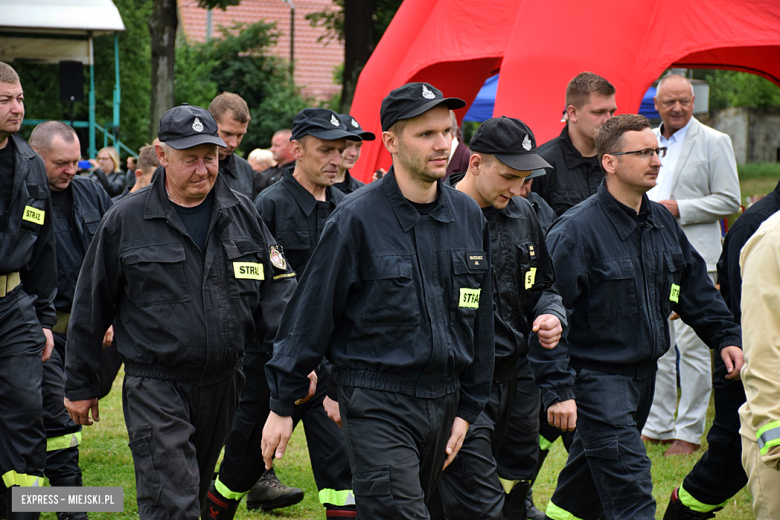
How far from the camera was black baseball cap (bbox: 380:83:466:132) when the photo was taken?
141 inches

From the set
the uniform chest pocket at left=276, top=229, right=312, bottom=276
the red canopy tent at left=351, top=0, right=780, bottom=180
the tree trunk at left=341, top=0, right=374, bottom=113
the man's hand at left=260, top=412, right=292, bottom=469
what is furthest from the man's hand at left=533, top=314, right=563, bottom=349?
the tree trunk at left=341, top=0, right=374, bottom=113

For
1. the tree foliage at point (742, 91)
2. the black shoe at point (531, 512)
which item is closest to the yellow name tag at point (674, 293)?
the black shoe at point (531, 512)

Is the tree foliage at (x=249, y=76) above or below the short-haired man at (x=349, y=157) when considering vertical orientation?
below

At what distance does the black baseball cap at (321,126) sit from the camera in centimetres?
560

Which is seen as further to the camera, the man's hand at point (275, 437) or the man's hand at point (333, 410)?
the man's hand at point (333, 410)

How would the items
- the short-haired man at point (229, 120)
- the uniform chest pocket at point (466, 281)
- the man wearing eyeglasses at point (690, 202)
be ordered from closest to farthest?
1. the uniform chest pocket at point (466, 281)
2. the short-haired man at point (229, 120)
3. the man wearing eyeglasses at point (690, 202)

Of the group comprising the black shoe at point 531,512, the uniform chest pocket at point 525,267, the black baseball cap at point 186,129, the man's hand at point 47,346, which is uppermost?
the black baseball cap at point 186,129

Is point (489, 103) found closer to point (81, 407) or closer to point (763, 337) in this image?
point (81, 407)

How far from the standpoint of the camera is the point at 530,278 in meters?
4.64

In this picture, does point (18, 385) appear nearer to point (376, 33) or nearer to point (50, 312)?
point (50, 312)

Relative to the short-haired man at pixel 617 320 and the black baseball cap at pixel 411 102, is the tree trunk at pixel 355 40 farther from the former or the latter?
the black baseball cap at pixel 411 102

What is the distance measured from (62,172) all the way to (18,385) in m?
1.70

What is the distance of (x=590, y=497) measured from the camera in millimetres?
4785

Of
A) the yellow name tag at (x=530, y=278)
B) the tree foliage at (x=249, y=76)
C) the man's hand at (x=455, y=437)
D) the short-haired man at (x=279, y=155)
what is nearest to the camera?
the man's hand at (x=455, y=437)
